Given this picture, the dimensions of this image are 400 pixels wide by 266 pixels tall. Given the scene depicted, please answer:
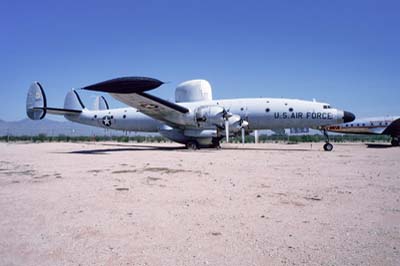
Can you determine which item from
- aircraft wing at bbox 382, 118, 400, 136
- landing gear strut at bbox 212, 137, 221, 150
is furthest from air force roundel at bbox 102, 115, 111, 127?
aircraft wing at bbox 382, 118, 400, 136

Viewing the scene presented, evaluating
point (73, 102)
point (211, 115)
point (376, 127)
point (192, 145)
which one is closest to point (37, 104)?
point (73, 102)

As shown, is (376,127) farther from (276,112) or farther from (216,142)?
(216,142)

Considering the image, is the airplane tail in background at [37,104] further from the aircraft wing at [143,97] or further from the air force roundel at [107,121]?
the aircraft wing at [143,97]

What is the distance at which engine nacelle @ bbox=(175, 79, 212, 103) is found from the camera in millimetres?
22953

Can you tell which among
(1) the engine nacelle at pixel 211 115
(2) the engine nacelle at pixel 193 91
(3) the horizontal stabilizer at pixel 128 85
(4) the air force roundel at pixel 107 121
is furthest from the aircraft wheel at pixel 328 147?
(4) the air force roundel at pixel 107 121

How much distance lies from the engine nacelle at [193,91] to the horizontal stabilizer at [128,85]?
7917 millimetres

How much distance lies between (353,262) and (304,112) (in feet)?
56.9

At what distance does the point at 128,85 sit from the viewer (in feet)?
49.3

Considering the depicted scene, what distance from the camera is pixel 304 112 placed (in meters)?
19.0

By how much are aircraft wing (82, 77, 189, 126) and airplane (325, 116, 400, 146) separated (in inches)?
609

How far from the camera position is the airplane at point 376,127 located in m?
26.4

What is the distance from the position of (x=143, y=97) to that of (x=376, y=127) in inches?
911

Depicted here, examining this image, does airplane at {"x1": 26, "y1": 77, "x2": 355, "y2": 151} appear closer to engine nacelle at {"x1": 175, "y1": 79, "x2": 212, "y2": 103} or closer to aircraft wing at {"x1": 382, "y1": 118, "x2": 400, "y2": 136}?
engine nacelle at {"x1": 175, "y1": 79, "x2": 212, "y2": 103}

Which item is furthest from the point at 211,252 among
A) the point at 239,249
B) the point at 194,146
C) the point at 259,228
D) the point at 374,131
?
the point at 374,131
